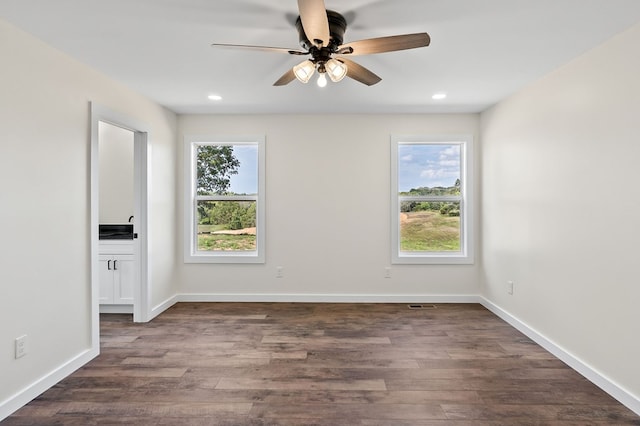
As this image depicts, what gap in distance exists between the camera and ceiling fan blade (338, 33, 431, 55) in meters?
1.83

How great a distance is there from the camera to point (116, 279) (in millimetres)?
3881

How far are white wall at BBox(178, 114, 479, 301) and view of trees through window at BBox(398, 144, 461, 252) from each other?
9.5 inches

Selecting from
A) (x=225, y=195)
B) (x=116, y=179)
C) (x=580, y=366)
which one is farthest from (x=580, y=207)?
(x=116, y=179)

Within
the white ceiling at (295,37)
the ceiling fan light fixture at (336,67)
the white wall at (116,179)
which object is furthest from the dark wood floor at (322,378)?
the white ceiling at (295,37)

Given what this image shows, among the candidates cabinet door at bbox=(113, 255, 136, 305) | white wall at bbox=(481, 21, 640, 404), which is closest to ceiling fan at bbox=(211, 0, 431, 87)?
white wall at bbox=(481, 21, 640, 404)

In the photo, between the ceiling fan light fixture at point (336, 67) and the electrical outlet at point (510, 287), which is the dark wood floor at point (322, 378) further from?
the ceiling fan light fixture at point (336, 67)

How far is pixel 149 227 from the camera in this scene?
12.2ft

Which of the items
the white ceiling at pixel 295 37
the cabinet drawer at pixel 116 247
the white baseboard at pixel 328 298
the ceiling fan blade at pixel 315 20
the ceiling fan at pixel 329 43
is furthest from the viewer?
the white baseboard at pixel 328 298

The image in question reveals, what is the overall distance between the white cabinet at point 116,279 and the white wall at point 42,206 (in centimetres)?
113

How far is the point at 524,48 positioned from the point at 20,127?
348cm

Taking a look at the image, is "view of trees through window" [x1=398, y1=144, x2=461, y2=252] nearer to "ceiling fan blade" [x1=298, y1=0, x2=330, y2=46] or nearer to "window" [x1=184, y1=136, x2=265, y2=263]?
"window" [x1=184, y1=136, x2=265, y2=263]

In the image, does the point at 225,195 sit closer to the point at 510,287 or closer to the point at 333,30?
the point at 333,30

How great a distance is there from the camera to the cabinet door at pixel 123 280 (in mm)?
3865

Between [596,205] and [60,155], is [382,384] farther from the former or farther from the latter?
[60,155]
